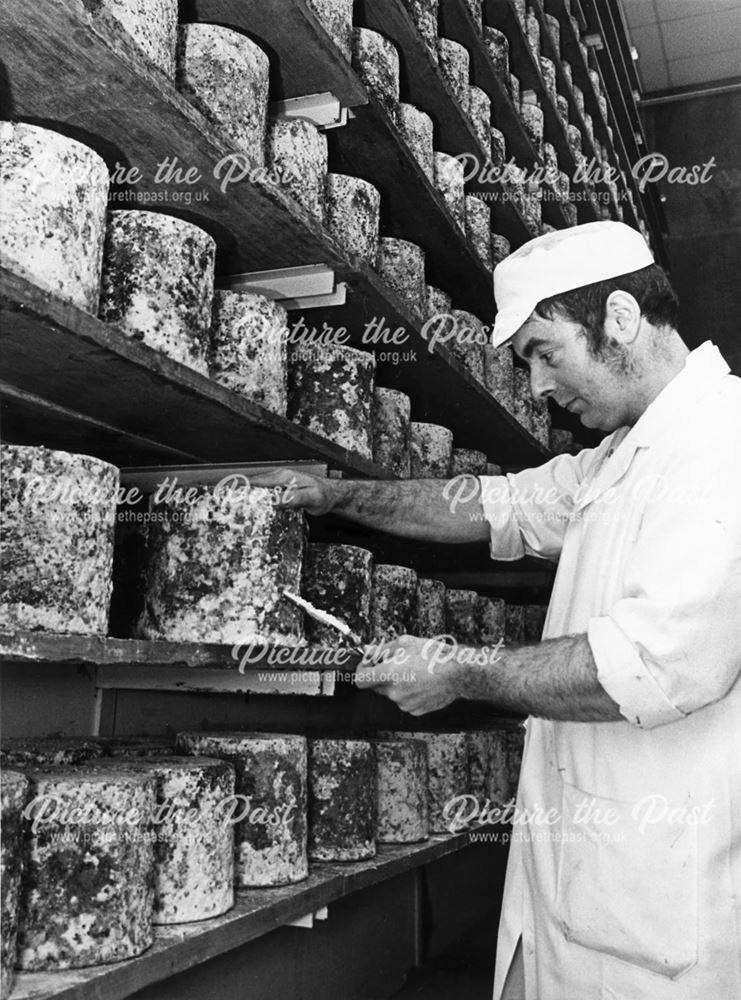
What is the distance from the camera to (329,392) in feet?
6.31

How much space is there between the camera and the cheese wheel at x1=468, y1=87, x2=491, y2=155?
2906 mm

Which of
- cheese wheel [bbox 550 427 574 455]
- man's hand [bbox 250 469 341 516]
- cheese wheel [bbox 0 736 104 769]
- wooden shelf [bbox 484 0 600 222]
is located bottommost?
cheese wheel [bbox 0 736 104 769]

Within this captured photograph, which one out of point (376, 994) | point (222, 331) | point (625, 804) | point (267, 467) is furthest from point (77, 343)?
point (376, 994)

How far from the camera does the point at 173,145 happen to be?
4.64ft

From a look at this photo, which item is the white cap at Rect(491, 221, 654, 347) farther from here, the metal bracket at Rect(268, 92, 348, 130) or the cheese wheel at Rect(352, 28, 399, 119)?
the cheese wheel at Rect(352, 28, 399, 119)

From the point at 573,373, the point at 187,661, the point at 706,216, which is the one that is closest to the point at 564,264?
the point at 573,373

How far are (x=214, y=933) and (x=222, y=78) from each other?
1.31 metres

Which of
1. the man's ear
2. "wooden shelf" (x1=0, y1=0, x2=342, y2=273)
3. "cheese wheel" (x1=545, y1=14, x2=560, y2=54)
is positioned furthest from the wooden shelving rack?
"cheese wheel" (x1=545, y1=14, x2=560, y2=54)

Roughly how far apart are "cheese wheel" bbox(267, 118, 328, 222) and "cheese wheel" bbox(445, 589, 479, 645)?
1.19m

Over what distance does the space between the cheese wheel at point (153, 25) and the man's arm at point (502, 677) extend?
0.97m

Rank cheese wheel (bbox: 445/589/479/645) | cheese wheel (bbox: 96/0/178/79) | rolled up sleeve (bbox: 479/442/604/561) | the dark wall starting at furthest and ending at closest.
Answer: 1. the dark wall
2. cheese wheel (bbox: 445/589/479/645)
3. rolled up sleeve (bbox: 479/442/604/561)
4. cheese wheel (bbox: 96/0/178/79)

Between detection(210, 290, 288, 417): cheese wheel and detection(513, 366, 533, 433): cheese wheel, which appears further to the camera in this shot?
detection(513, 366, 533, 433): cheese wheel

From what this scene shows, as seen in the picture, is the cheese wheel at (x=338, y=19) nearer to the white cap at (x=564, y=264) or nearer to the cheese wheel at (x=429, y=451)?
the white cap at (x=564, y=264)

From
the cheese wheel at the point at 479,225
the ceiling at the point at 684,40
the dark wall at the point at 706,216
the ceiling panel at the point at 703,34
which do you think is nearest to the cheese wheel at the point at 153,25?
the cheese wheel at the point at 479,225
